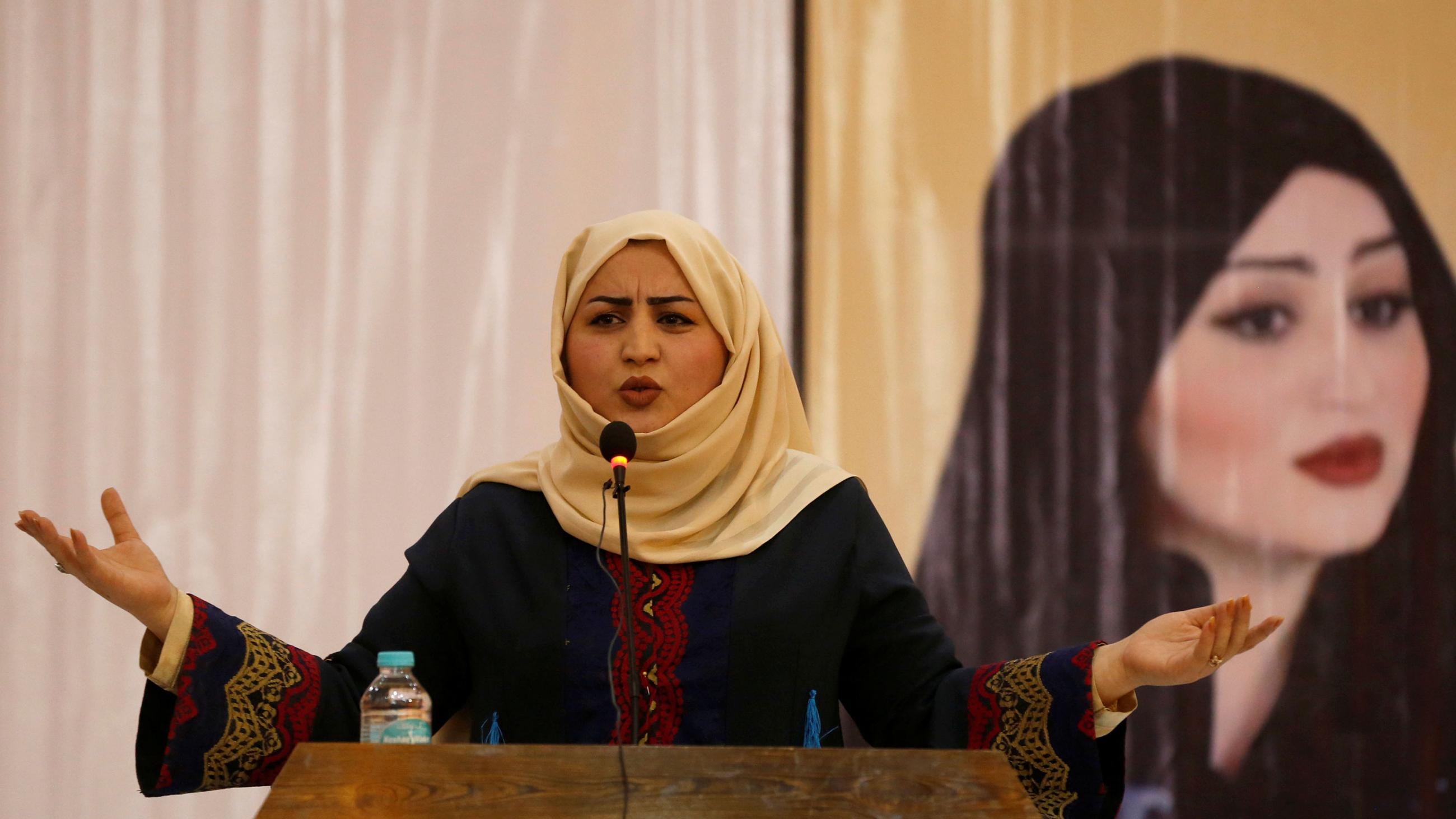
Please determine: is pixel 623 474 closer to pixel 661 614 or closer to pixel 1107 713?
pixel 661 614

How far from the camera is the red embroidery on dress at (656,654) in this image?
5.68 feet

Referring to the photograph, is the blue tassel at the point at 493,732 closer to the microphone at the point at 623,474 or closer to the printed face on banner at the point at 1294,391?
the microphone at the point at 623,474

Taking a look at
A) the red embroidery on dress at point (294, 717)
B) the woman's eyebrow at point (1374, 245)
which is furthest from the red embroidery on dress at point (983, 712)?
the woman's eyebrow at point (1374, 245)

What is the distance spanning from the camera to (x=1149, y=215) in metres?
3.26

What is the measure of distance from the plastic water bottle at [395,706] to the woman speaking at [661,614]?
0.10 meters

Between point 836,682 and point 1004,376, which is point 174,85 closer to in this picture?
point 1004,376

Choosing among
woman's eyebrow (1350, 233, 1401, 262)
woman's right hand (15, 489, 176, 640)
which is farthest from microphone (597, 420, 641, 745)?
woman's eyebrow (1350, 233, 1401, 262)

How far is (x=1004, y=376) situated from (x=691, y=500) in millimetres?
1470

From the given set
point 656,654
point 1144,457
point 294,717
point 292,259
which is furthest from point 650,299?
point 1144,457

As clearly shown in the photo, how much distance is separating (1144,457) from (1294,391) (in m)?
0.38

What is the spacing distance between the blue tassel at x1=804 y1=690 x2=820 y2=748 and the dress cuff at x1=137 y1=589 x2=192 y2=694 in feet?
2.39

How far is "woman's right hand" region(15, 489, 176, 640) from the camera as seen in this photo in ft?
4.74

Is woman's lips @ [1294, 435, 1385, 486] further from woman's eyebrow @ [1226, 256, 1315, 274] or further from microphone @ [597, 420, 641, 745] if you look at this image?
microphone @ [597, 420, 641, 745]

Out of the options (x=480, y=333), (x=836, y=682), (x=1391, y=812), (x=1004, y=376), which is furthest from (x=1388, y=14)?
(x=836, y=682)
